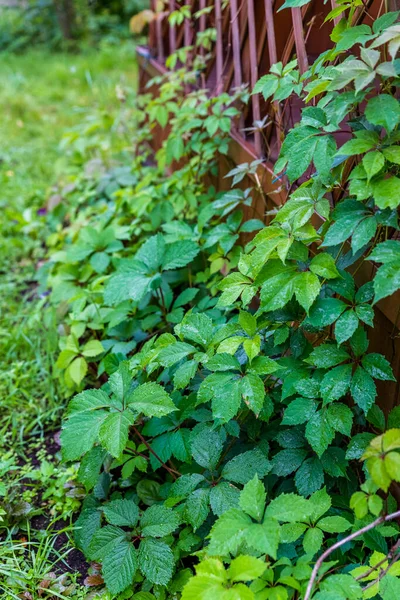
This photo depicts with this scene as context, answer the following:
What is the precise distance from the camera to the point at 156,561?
4.41 ft

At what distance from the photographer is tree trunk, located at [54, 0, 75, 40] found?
7.68 meters

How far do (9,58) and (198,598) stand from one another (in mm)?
7693

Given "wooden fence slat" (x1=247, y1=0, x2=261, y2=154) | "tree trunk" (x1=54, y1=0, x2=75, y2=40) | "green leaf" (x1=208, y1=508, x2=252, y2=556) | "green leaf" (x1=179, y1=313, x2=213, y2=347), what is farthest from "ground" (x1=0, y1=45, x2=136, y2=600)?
"tree trunk" (x1=54, y1=0, x2=75, y2=40)

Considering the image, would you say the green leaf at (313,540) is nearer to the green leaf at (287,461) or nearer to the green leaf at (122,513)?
the green leaf at (287,461)

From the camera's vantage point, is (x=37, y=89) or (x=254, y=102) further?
(x=37, y=89)

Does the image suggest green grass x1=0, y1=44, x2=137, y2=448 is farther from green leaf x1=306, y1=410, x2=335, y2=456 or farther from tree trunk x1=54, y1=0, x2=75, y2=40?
green leaf x1=306, y1=410, x2=335, y2=456

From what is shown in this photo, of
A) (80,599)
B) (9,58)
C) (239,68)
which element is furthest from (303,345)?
(9,58)

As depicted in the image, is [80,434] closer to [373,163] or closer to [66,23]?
[373,163]

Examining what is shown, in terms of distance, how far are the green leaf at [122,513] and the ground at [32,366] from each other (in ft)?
0.70

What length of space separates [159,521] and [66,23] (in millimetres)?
7908

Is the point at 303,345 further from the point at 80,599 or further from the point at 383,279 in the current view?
the point at 80,599

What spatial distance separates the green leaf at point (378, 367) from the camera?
1.22 meters

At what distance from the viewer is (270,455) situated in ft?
5.02

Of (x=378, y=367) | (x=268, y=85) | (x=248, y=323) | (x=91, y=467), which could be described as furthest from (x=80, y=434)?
(x=268, y=85)
